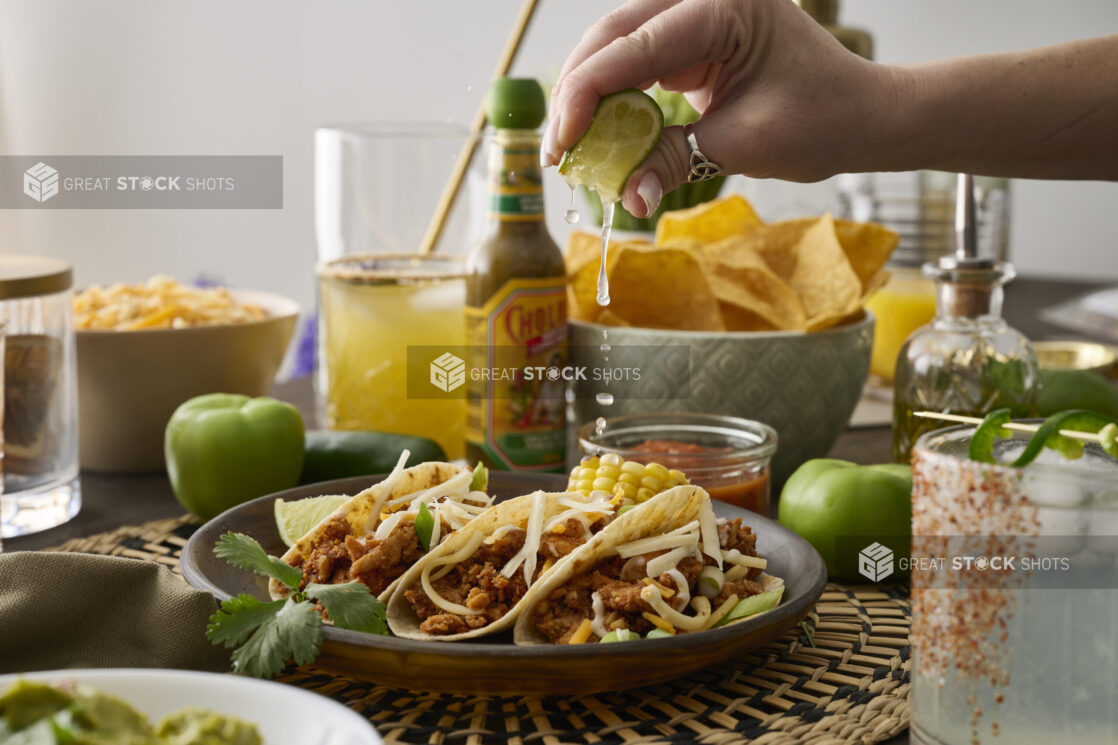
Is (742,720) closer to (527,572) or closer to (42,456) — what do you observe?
(527,572)

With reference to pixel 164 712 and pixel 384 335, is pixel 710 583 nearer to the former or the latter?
pixel 164 712

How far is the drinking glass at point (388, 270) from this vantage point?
1763 millimetres

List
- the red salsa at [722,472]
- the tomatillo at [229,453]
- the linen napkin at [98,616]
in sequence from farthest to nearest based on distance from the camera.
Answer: the tomatillo at [229,453] → the red salsa at [722,472] → the linen napkin at [98,616]

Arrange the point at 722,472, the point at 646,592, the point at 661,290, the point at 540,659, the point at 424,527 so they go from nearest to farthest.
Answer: the point at 540,659, the point at 646,592, the point at 424,527, the point at 722,472, the point at 661,290

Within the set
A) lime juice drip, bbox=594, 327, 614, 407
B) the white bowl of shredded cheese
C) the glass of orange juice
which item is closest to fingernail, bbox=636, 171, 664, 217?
lime juice drip, bbox=594, 327, 614, 407

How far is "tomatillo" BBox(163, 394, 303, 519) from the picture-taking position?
1438mm

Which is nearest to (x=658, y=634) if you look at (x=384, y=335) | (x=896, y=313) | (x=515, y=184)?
(x=515, y=184)

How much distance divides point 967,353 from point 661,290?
460mm

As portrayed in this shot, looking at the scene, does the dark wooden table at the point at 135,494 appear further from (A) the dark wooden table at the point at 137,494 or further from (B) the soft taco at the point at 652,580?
(B) the soft taco at the point at 652,580

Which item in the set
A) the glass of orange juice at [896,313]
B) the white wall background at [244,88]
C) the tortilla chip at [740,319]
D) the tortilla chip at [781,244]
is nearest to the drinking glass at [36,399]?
the tortilla chip at [740,319]

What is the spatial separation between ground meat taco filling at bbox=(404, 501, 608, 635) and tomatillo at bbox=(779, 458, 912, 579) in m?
0.31

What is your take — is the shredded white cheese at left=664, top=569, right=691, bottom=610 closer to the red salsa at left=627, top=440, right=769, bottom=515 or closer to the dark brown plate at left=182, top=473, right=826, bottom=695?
the dark brown plate at left=182, top=473, right=826, bottom=695

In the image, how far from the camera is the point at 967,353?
4.92 feet

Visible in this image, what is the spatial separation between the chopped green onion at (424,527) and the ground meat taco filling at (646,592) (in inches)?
5.5
